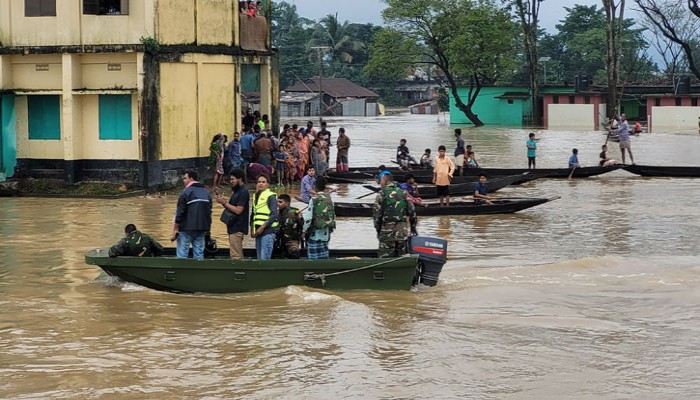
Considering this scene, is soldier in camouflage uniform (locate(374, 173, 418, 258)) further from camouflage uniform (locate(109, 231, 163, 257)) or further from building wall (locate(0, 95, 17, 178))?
building wall (locate(0, 95, 17, 178))

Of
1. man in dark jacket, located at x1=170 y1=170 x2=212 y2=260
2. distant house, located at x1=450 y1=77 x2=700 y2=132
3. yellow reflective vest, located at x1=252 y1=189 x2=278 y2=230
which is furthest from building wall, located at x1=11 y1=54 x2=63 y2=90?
Answer: distant house, located at x1=450 y1=77 x2=700 y2=132

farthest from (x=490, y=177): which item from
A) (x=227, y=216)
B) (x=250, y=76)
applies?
(x=227, y=216)

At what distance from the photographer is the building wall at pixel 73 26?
25.3 meters

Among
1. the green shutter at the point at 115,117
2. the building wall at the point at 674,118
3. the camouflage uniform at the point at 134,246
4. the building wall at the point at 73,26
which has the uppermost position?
the building wall at the point at 73,26

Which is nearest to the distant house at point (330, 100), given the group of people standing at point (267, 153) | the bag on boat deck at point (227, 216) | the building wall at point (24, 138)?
the group of people standing at point (267, 153)

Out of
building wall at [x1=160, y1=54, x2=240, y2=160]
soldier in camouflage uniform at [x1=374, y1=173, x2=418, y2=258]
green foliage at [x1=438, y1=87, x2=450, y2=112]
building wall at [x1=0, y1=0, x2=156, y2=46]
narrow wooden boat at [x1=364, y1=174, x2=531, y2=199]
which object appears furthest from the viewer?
green foliage at [x1=438, y1=87, x2=450, y2=112]

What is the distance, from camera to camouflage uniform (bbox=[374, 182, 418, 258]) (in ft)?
47.9

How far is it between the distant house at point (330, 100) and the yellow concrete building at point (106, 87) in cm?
5797

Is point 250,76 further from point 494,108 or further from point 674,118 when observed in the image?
point 494,108

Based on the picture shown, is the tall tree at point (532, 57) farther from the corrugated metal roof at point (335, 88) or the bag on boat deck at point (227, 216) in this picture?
the bag on boat deck at point (227, 216)

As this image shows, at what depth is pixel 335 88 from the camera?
8700 cm

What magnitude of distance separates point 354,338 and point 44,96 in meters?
16.4

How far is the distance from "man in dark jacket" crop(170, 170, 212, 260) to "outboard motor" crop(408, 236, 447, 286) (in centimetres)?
266

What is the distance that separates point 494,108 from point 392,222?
194ft
